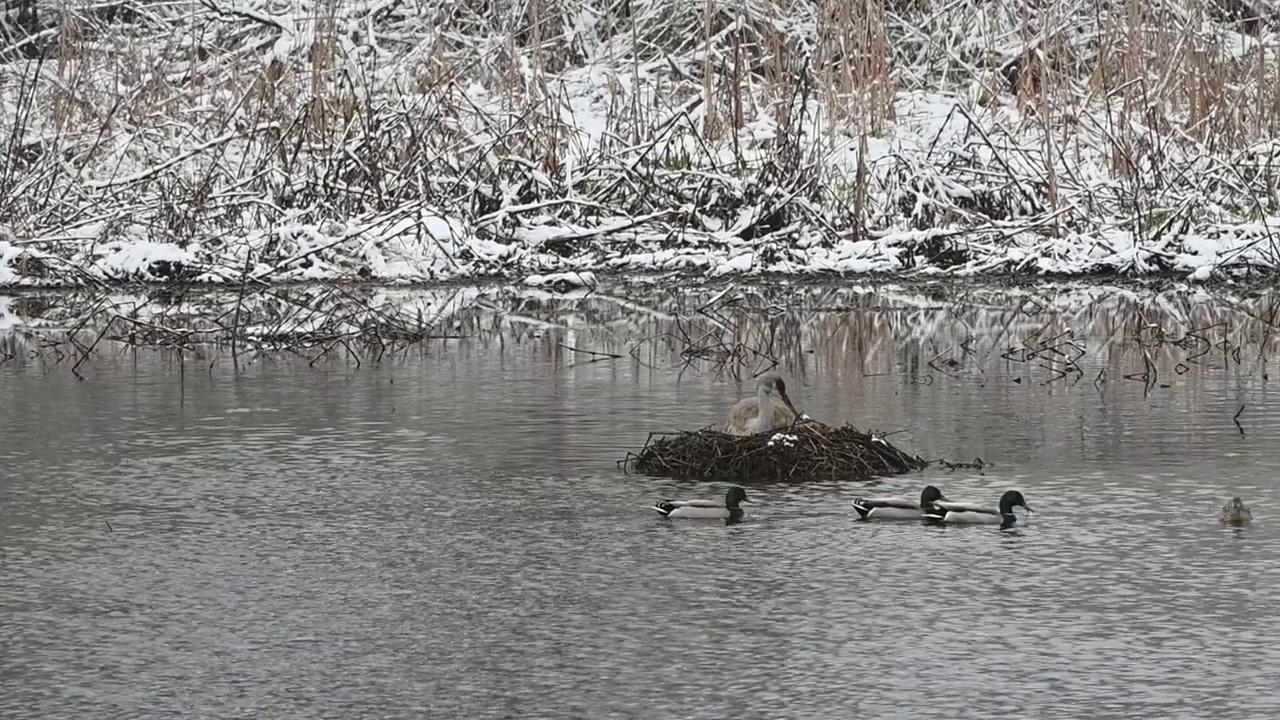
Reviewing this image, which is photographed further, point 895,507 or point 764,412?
point 764,412

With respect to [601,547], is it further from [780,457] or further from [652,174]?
[652,174]

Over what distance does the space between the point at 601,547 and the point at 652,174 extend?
43.2ft

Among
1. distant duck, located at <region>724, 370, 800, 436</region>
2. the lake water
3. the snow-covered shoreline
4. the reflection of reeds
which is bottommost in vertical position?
the lake water

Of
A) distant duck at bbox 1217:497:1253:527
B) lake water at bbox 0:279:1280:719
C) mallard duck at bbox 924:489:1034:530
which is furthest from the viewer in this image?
mallard duck at bbox 924:489:1034:530

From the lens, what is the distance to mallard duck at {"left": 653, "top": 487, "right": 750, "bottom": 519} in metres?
8.59

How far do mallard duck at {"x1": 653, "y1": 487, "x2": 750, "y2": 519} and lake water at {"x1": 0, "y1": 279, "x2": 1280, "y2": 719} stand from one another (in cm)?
6

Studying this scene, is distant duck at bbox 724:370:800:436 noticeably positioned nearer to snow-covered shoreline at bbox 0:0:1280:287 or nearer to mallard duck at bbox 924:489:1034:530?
mallard duck at bbox 924:489:1034:530

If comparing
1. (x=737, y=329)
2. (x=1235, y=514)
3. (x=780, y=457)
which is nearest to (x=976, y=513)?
(x=1235, y=514)

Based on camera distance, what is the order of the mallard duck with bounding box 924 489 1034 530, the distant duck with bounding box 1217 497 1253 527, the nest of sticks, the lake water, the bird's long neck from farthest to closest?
the bird's long neck, the nest of sticks, the mallard duck with bounding box 924 489 1034 530, the distant duck with bounding box 1217 497 1253 527, the lake water

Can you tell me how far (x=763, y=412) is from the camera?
9.93 m

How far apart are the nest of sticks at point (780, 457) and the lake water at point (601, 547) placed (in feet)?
0.50

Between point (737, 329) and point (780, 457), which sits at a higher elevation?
point (737, 329)

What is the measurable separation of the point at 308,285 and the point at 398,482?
984 centimetres

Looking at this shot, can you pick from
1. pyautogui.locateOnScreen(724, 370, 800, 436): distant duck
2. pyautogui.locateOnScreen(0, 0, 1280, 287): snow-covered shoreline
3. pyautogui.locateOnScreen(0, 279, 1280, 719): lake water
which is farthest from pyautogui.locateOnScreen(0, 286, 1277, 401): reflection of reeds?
pyautogui.locateOnScreen(724, 370, 800, 436): distant duck
